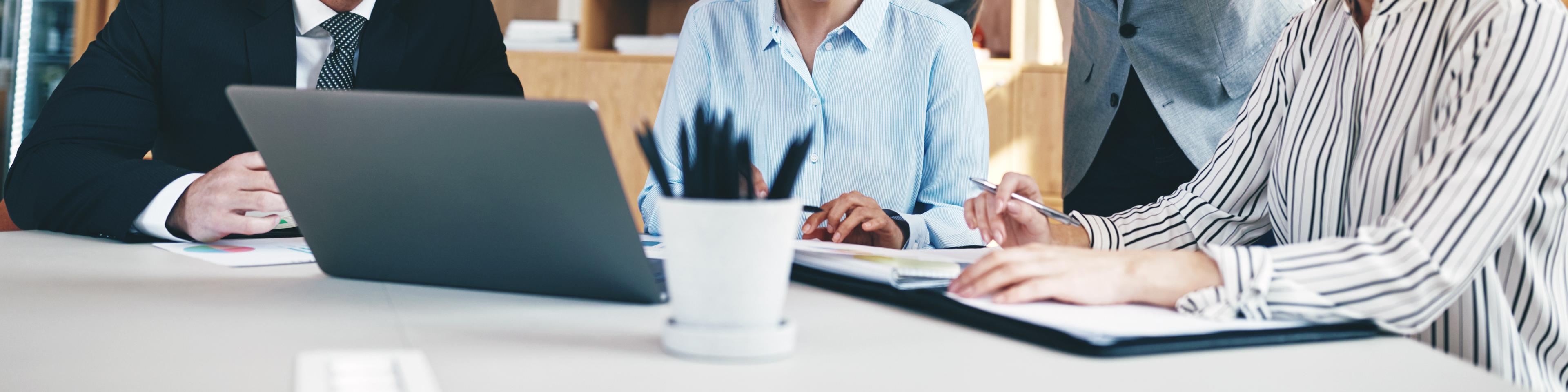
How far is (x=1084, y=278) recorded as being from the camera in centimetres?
70

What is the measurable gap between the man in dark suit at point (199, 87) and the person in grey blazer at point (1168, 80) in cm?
106

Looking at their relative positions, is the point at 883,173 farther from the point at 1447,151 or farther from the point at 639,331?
the point at 639,331

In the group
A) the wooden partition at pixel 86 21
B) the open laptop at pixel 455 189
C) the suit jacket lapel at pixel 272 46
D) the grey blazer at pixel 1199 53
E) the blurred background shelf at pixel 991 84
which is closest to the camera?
the open laptop at pixel 455 189

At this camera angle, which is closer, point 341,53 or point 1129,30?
point 341,53

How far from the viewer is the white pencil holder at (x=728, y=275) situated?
1.65 ft

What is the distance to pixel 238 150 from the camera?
1.40 m

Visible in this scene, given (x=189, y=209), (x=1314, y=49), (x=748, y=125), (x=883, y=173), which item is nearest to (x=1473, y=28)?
(x=1314, y=49)

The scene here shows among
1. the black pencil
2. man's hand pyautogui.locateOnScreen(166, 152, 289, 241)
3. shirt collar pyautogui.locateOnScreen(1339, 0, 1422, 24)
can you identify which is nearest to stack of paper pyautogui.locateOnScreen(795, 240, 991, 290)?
the black pencil

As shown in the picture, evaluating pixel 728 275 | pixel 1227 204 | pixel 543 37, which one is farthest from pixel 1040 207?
pixel 543 37

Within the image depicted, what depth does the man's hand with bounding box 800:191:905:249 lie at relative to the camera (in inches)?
47.6

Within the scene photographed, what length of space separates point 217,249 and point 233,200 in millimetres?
52

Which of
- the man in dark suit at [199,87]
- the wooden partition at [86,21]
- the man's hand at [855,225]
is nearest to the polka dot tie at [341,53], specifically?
the man in dark suit at [199,87]

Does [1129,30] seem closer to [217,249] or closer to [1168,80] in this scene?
[1168,80]

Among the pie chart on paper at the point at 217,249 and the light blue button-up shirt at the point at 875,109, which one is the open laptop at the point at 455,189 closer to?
the pie chart on paper at the point at 217,249
